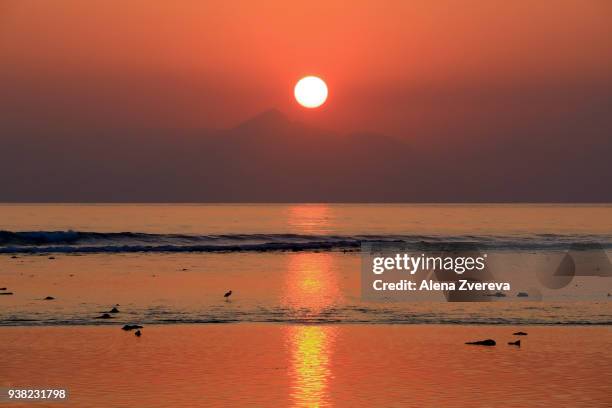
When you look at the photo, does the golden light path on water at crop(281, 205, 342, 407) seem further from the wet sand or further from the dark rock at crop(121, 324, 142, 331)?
the dark rock at crop(121, 324, 142, 331)

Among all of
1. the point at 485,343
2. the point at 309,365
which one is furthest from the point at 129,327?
the point at 485,343

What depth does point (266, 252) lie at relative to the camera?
253 feet

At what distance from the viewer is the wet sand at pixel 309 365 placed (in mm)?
17688

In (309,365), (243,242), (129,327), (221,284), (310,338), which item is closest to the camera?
(309,365)

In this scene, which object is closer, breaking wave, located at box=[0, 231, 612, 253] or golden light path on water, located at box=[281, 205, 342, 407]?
golden light path on water, located at box=[281, 205, 342, 407]

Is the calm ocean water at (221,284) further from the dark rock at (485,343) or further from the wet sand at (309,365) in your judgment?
the dark rock at (485,343)

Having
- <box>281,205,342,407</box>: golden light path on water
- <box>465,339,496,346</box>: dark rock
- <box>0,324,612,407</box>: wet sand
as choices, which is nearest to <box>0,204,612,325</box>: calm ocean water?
<box>281,205,342,407</box>: golden light path on water

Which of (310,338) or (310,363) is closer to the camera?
(310,363)

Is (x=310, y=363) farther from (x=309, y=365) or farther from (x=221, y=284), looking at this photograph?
(x=221, y=284)

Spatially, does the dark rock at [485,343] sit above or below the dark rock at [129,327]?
below

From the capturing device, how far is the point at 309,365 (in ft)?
69.4

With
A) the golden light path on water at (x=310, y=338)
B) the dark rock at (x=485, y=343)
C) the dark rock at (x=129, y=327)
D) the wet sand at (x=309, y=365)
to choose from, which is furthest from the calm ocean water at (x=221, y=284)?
the dark rock at (x=485, y=343)

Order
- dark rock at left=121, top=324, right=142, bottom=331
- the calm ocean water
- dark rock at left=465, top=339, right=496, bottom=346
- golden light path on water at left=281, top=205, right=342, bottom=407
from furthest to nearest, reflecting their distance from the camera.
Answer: the calm ocean water
dark rock at left=121, top=324, right=142, bottom=331
dark rock at left=465, top=339, right=496, bottom=346
golden light path on water at left=281, top=205, right=342, bottom=407

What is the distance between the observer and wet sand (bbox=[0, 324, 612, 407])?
17688 mm
